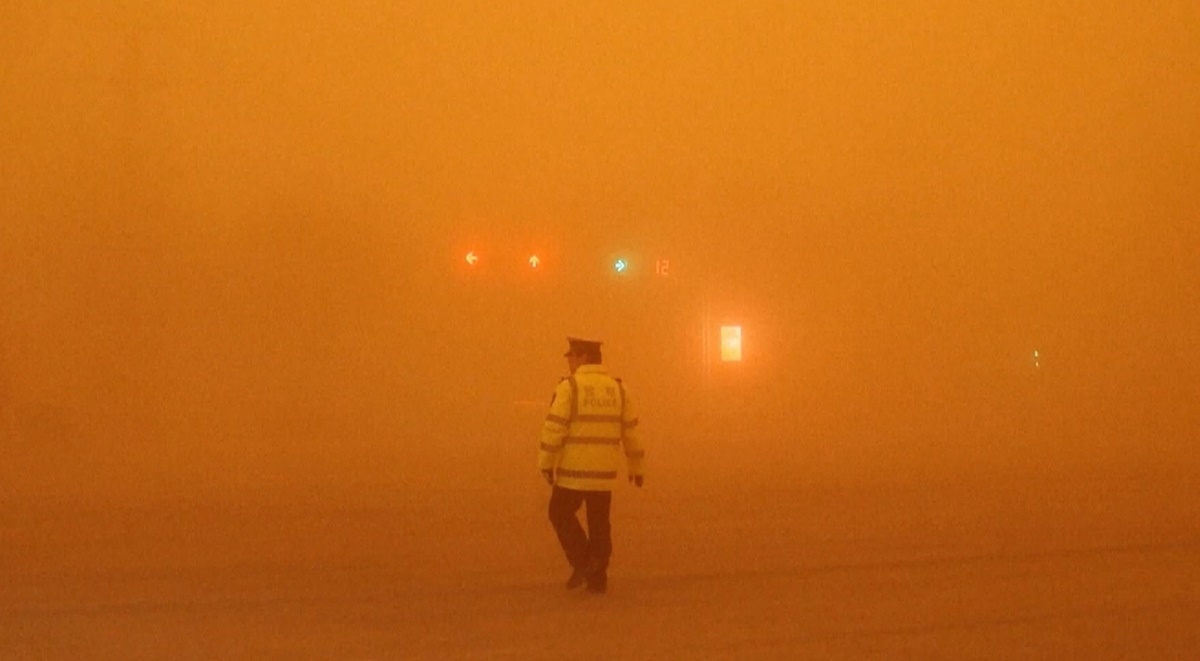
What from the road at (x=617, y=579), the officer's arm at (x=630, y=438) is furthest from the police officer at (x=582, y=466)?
the road at (x=617, y=579)

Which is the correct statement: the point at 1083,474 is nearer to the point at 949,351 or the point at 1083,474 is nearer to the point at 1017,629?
the point at 1017,629

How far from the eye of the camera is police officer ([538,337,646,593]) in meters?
9.27

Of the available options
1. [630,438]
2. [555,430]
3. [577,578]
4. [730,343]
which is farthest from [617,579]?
[730,343]

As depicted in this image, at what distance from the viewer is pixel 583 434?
9.32m

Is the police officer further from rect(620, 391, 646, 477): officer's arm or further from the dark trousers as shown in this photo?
rect(620, 391, 646, 477): officer's arm

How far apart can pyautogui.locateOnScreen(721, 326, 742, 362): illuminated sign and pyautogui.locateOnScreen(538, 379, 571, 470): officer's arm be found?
2573cm

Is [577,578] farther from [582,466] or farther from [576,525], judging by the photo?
[582,466]

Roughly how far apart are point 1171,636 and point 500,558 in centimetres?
449

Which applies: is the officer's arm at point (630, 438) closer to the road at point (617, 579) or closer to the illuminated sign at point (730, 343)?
the road at point (617, 579)

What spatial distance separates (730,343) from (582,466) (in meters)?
25.8

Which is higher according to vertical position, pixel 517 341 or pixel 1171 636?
pixel 517 341

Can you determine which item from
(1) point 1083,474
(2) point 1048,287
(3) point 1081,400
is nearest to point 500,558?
(1) point 1083,474

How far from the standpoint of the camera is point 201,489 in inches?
586

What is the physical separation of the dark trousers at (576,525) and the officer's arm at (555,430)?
0.69ft
